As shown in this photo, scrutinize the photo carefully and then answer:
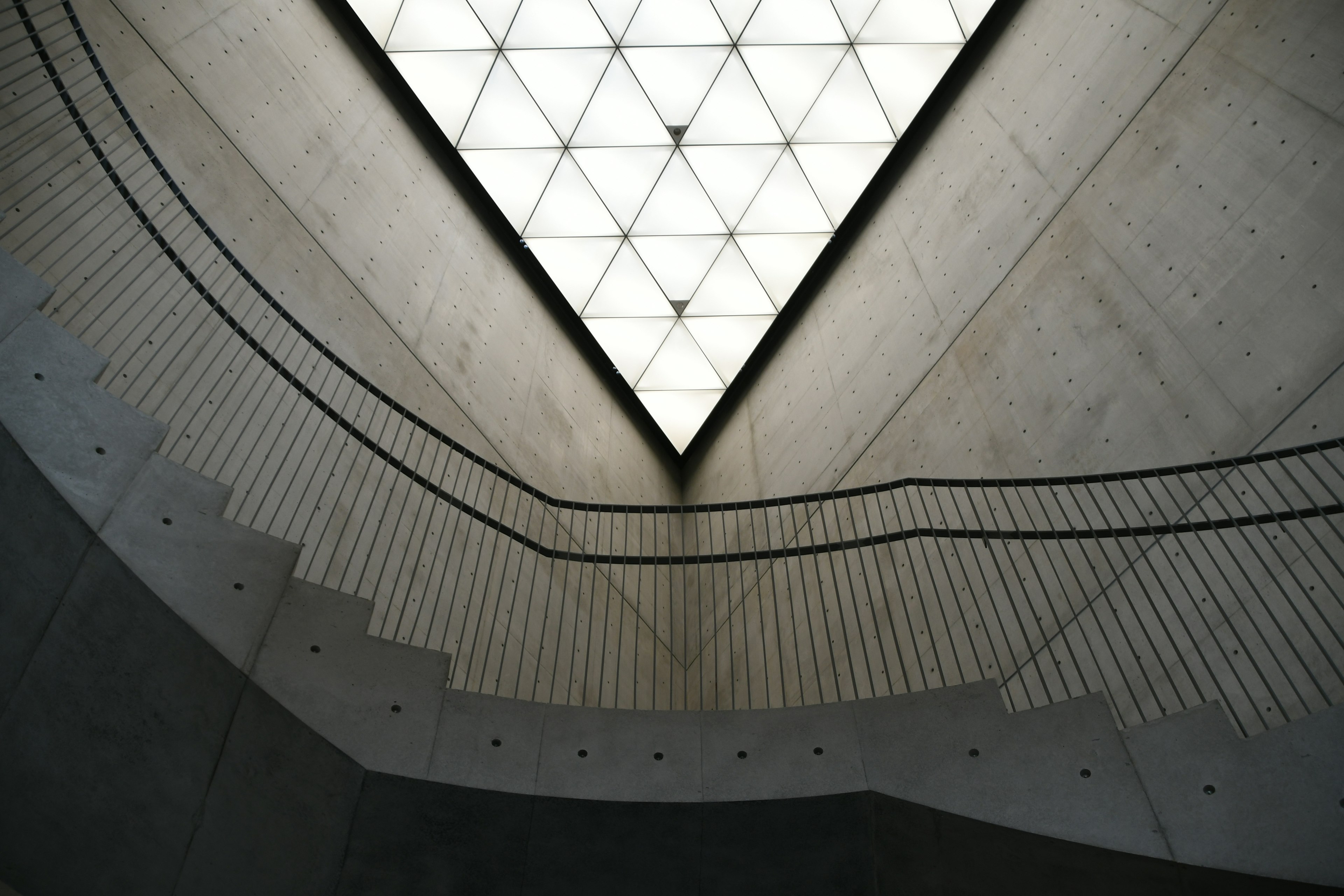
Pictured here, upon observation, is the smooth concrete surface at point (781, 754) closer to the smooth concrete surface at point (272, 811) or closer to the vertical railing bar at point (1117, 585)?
the vertical railing bar at point (1117, 585)

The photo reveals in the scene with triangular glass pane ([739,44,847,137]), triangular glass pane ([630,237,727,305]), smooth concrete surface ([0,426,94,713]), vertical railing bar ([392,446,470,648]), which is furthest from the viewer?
triangular glass pane ([630,237,727,305])

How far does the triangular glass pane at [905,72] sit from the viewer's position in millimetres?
22938

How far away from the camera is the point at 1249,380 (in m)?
11.9

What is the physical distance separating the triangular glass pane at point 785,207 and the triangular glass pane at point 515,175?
5393 millimetres

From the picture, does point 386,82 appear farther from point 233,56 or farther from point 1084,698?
point 1084,698

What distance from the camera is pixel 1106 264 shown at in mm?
15062

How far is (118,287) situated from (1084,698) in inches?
474

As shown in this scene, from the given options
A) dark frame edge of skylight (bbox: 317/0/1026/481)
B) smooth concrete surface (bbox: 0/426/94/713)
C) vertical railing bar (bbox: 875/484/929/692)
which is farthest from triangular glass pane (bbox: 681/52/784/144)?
smooth concrete surface (bbox: 0/426/94/713)

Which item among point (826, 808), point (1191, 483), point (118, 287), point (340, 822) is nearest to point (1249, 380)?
point (1191, 483)

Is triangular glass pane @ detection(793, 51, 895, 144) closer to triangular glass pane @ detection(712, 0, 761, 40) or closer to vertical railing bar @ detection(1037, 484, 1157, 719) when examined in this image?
triangular glass pane @ detection(712, 0, 761, 40)

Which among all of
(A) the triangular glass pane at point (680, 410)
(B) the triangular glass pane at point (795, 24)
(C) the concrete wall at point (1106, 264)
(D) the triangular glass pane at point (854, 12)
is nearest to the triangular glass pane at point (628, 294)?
(A) the triangular glass pane at point (680, 410)

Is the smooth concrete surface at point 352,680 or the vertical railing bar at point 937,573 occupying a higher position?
the vertical railing bar at point 937,573

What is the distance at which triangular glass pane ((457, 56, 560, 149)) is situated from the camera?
2423 centimetres

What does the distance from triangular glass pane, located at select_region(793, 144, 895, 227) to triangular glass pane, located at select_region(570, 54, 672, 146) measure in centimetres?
366
